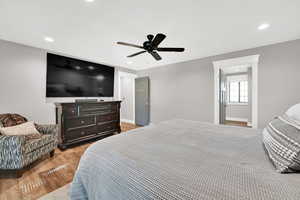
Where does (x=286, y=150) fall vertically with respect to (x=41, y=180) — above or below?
above

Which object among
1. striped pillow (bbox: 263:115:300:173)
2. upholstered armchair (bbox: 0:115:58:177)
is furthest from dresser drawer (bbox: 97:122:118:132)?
striped pillow (bbox: 263:115:300:173)

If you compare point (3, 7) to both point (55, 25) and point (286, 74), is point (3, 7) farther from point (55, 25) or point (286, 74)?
point (286, 74)

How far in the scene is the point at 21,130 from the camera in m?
2.22

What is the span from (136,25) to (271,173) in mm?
2395

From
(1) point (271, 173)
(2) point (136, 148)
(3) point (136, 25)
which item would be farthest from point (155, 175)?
(3) point (136, 25)

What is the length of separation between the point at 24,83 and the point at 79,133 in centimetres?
165

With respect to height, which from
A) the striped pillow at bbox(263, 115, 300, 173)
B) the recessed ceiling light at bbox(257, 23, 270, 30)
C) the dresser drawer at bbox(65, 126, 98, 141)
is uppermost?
the recessed ceiling light at bbox(257, 23, 270, 30)

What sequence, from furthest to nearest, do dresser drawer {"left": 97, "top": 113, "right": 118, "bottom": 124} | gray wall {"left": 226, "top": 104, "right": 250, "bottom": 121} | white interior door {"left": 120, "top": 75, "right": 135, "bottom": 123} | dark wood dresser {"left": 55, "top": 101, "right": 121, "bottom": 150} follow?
1. white interior door {"left": 120, "top": 75, "right": 135, "bottom": 123}
2. gray wall {"left": 226, "top": 104, "right": 250, "bottom": 121}
3. dresser drawer {"left": 97, "top": 113, "right": 118, "bottom": 124}
4. dark wood dresser {"left": 55, "top": 101, "right": 121, "bottom": 150}

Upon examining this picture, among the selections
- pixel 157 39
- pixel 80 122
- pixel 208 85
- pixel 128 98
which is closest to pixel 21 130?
pixel 80 122

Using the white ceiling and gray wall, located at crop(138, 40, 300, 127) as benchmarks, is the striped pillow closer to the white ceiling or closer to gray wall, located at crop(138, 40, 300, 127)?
the white ceiling

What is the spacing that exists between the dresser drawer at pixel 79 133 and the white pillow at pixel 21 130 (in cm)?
69

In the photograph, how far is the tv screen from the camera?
320 cm

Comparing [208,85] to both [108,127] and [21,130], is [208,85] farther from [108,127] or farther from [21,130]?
[21,130]

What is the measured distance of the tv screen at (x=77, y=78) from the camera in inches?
126
